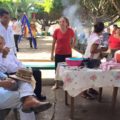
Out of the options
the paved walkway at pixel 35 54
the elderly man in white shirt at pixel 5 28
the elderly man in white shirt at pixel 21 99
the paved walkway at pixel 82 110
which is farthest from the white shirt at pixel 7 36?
the paved walkway at pixel 35 54

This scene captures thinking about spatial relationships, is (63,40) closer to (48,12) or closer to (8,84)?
(8,84)

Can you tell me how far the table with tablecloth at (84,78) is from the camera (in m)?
5.48

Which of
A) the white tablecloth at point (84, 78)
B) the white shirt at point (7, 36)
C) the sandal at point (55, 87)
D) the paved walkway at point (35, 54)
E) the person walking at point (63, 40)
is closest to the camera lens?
the white tablecloth at point (84, 78)

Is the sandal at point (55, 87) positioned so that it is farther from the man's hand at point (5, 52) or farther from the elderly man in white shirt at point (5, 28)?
the man's hand at point (5, 52)

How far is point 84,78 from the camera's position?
5.54m

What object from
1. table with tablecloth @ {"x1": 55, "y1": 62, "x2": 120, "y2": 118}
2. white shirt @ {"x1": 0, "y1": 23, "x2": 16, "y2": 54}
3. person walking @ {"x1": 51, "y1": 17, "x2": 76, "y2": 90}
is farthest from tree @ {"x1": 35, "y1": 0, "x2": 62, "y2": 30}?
table with tablecloth @ {"x1": 55, "y1": 62, "x2": 120, "y2": 118}

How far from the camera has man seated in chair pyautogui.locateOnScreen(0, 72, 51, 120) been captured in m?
4.43

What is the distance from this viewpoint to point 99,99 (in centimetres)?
694

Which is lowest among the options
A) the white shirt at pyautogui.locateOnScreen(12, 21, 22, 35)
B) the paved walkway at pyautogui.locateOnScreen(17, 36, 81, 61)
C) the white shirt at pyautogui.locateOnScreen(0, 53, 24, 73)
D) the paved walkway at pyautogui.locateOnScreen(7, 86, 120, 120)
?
the paved walkway at pyautogui.locateOnScreen(17, 36, 81, 61)

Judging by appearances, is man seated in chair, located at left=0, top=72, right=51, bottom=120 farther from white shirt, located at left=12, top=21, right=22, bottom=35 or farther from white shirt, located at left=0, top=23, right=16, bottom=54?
white shirt, located at left=12, top=21, right=22, bottom=35

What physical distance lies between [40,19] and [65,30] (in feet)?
161

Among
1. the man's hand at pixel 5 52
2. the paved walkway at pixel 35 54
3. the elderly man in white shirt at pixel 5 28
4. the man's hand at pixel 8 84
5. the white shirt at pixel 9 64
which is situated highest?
the elderly man in white shirt at pixel 5 28

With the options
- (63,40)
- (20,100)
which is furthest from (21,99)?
(63,40)

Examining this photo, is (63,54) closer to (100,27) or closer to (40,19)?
(100,27)
